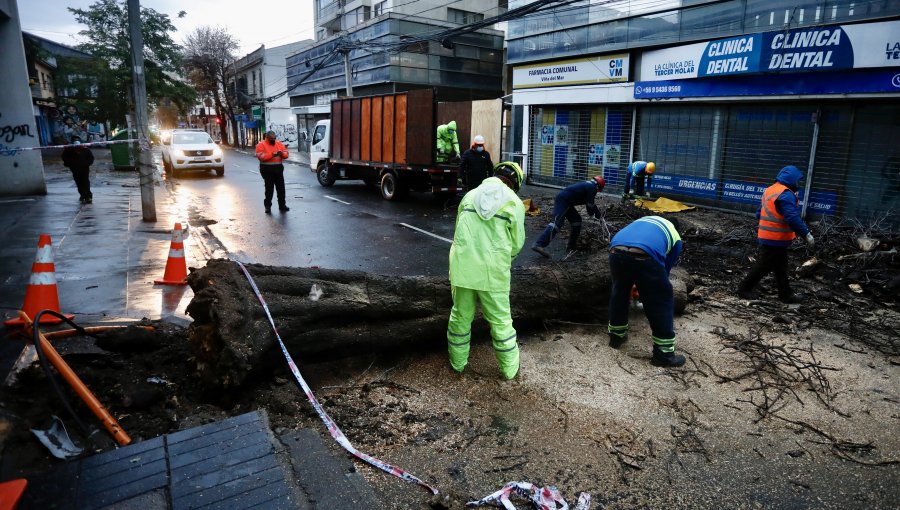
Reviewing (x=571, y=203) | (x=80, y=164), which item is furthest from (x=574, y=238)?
(x=80, y=164)

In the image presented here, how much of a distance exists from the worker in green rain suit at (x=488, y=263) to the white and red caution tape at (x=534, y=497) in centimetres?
129

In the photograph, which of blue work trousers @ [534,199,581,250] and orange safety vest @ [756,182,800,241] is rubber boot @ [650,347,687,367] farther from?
blue work trousers @ [534,199,581,250]

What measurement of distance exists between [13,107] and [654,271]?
14.6 meters

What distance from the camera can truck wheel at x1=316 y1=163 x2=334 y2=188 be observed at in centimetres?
1756

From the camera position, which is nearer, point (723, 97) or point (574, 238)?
point (574, 238)

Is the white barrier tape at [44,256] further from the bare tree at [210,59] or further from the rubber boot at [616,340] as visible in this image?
the bare tree at [210,59]

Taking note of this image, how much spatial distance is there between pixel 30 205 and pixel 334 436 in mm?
12171

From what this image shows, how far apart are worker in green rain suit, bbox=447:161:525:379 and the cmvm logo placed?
12.2 meters

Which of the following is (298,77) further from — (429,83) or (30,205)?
(30,205)

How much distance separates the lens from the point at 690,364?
14.7 feet

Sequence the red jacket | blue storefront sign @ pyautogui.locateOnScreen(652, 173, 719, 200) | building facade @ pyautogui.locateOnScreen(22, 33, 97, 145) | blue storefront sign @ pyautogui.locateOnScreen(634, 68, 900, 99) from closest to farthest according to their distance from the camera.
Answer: blue storefront sign @ pyautogui.locateOnScreen(634, 68, 900, 99) < the red jacket < blue storefront sign @ pyautogui.locateOnScreen(652, 173, 719, 200) < building facade @ pyautogui.locateOnScreen(22, 33, 97, 145)

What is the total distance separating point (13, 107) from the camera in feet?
41.4

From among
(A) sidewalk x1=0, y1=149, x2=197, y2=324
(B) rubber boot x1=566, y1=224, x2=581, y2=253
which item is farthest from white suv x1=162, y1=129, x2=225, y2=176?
(B) rubber boot x1=566, y1=224, x2=581, y2=253

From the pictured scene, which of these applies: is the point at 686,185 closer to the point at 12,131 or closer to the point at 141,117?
the point at 141,117
